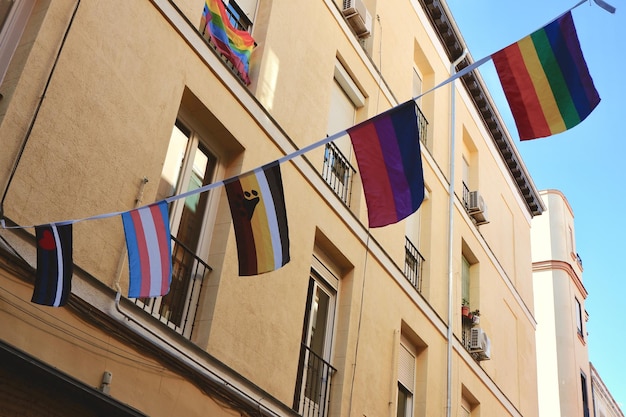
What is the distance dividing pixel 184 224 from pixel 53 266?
2907 millimetres

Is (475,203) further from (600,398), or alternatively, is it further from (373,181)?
(600,398)

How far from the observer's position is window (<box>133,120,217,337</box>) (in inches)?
336

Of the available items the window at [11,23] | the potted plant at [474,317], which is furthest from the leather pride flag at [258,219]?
the potted plant at [474,317]

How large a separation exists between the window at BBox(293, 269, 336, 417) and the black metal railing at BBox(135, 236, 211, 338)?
87.3 inches

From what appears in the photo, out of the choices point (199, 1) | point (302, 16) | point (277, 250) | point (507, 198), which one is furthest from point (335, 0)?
point (507, 198)

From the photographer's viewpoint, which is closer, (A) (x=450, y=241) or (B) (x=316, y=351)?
(B) (x=316, y=351)

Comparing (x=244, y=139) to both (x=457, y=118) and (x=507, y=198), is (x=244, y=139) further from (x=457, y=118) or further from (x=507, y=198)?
(x=507, y=198)

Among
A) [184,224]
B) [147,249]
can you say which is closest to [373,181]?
[147,249]

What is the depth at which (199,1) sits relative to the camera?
31.3 ft

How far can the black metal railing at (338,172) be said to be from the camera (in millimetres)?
12000

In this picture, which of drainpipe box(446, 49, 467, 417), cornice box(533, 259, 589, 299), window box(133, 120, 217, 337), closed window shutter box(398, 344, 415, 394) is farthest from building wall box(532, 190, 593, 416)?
window box(133, 120, 217, 337)

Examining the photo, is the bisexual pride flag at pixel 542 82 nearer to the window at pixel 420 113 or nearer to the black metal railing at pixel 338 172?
the black metal railing at pixel 338 172

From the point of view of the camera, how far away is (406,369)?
13.5 metres

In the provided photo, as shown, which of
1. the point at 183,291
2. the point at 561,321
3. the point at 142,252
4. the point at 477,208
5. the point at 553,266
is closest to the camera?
the point at 142,252
